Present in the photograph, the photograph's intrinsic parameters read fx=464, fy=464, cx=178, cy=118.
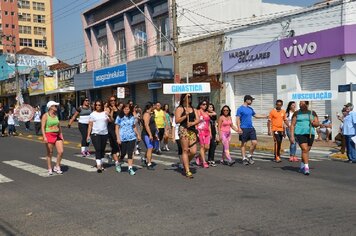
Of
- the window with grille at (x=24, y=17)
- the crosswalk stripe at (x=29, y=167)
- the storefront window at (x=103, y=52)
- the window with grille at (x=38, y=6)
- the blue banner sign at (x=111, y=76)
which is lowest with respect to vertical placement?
the crosswalk stripe at (x=29, y=167)

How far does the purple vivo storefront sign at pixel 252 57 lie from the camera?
2119cm

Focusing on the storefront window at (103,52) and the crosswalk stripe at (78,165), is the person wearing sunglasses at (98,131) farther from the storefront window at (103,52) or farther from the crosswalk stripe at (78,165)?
the storefront window at (103,52)

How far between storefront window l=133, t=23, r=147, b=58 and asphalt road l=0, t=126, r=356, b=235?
71.0 feet

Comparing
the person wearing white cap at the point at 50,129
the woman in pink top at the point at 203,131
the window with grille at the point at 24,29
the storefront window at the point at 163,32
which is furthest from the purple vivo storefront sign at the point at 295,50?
the window with grille at the point at 24,29

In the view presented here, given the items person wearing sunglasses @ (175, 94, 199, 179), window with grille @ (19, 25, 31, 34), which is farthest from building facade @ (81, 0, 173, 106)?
window with grille @ (19, 25, 31, 34)

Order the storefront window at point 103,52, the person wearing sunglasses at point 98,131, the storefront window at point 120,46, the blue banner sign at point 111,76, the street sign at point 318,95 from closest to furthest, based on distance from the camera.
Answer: the person wearing sunglasses at point 98,131 → the street sign at point 318,95 → the blue banner sign at point 111,76 → the storefront window at point 120,46 → the storefront window at point 103,52

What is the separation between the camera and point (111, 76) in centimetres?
3394

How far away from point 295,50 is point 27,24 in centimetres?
9128

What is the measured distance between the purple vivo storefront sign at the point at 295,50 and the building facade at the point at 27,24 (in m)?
82.5

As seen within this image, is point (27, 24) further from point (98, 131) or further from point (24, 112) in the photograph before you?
point (98, 131)

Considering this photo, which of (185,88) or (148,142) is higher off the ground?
(185,88)

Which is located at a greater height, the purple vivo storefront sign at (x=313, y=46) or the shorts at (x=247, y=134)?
the purple vivo storefront sign at (x=313, y=46)

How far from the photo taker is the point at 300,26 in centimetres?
2003

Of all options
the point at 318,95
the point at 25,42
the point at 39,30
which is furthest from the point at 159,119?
the point at 39,30
